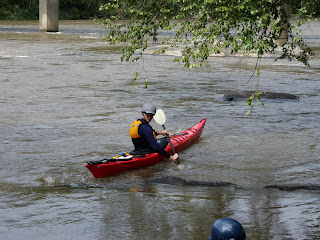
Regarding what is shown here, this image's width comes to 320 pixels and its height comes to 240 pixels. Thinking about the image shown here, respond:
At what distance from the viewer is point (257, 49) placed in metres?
6.11

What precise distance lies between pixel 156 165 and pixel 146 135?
27.3 inches

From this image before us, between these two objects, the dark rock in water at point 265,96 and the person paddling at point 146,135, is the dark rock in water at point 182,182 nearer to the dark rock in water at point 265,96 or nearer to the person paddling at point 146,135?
the person paddling at point 146,135

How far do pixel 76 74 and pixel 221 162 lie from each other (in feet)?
38.3

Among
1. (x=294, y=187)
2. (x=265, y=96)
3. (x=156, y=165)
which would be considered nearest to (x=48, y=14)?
(x=265, y=96)

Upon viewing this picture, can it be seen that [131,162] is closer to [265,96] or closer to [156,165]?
[156,165]

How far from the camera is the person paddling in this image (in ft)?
26.2

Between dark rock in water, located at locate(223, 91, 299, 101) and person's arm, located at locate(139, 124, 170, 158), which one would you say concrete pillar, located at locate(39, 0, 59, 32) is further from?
person's arm, located at locate(139, 124, 170, 158)

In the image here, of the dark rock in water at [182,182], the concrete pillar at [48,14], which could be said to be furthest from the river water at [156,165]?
the concrete pillar at [48,14]

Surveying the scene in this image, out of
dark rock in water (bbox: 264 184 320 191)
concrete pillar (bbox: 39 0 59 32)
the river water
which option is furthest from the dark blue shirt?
concrete pillar (bbox: 39 0 59 32)

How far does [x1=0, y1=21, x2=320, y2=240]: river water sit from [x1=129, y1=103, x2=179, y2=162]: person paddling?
11.3 inches

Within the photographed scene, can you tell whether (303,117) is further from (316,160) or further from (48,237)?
(48,237)

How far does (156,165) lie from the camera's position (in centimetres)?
859

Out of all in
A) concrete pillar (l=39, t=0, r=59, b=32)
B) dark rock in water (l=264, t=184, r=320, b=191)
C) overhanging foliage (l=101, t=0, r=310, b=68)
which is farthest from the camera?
concrete pillar (l=39, t=0, r=59, b=32)

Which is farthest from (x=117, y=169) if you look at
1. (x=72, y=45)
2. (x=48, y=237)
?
(x=72, y=45)
